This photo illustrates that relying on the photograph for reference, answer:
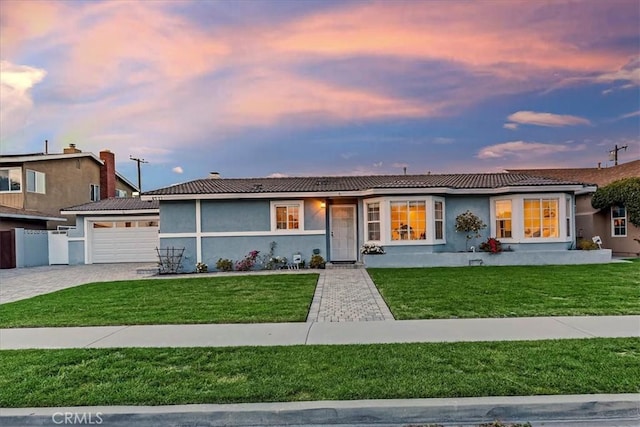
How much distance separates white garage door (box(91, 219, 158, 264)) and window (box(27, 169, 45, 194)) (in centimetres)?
483

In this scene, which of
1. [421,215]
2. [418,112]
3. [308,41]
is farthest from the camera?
[418,112]

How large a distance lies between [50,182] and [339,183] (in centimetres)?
1768

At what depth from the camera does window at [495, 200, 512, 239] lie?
15.7 meters

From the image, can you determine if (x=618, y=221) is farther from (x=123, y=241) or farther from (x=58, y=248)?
(x=58, y=248)

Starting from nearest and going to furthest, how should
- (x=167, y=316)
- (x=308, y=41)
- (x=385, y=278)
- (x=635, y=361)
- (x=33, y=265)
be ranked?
(x=635, y=361) < (x=167, y=316) < (x=385, y=278) < (x=308, y=41) < (x=33, y=265)

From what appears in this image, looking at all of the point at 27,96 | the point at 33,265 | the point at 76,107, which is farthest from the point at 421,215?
the point at 33,265

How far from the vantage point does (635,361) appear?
4512 mm

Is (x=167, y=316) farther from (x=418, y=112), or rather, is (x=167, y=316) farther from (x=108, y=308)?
(x=418, y=112)

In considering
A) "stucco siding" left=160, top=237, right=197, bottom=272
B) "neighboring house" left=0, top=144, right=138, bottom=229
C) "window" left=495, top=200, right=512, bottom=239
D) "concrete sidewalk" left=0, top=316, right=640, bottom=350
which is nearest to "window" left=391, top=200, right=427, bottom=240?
"window" left=495, top=200, right=512, bottom=239

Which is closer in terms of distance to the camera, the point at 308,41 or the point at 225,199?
the point at 308,41

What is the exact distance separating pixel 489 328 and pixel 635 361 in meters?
1.97

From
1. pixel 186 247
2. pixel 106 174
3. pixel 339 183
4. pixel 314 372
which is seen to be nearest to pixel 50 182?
pixel 106 174

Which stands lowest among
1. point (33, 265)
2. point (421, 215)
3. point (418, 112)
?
point (33, 265)

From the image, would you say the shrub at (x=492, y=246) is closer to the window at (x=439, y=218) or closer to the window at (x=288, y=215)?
the window at (x=439, y=218)
